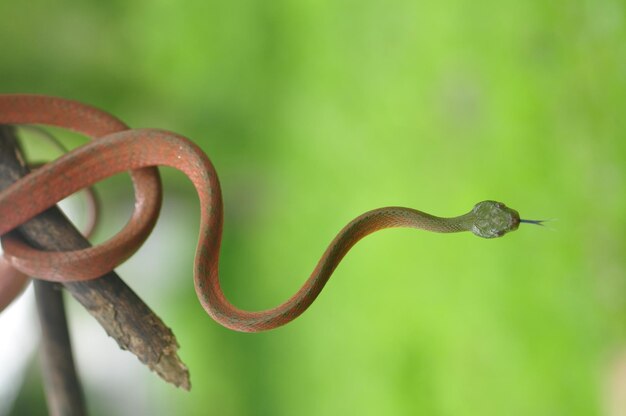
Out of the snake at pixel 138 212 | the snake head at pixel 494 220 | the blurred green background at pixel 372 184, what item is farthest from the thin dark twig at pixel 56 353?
the blurred green background at pixel 372 184

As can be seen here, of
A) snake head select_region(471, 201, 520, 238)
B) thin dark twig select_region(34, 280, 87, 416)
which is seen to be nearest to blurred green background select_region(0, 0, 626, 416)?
snake head select_region(471, 201, 520, 238)

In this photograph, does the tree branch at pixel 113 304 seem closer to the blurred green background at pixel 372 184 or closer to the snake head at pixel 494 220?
the snake head at pixel 494 220

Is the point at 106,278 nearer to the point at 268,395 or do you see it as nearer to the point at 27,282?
the point at 27,282

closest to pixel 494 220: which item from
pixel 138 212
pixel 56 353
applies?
pixel 138 212

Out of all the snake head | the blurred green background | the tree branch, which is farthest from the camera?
the blurred green background

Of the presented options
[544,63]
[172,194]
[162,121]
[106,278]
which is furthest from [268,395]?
[544,63]

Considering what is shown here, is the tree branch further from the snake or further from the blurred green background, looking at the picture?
the blurred green background
